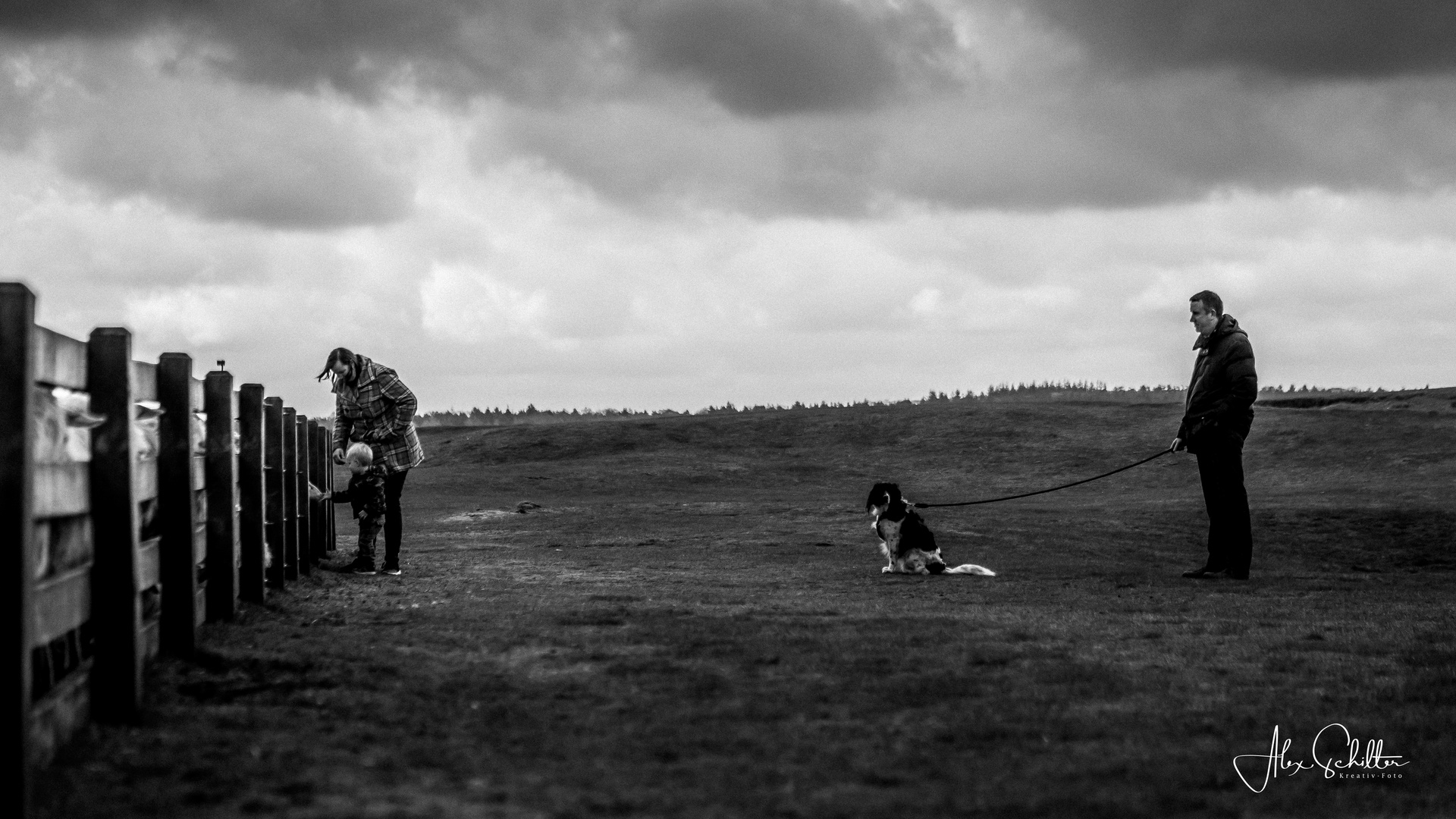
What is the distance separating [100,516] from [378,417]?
7.49 m

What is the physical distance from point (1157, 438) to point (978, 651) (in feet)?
99.3

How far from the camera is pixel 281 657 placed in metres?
7.01

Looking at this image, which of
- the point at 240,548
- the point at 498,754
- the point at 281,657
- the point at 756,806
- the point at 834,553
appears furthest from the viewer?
the point at 834,553

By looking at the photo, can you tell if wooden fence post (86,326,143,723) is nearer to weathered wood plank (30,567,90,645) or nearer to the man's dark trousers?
weathered wood plank (30,567,90,645)

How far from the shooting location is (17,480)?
4148 millimetres

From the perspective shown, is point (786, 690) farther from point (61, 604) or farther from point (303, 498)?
point (303, 498)

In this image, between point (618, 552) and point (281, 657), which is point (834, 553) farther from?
point (281, 657)

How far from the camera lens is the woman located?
12.9 meters

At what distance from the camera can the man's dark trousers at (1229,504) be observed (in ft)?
44.3

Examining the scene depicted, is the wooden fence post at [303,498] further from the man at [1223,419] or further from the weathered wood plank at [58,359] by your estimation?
the man at [1223,419]

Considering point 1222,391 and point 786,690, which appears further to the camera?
point 1222,391

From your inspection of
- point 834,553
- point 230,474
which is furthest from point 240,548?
point 834,553

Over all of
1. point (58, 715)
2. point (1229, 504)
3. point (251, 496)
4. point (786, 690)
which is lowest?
point (786, 690)

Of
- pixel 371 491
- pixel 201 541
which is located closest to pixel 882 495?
pixel 371 491
